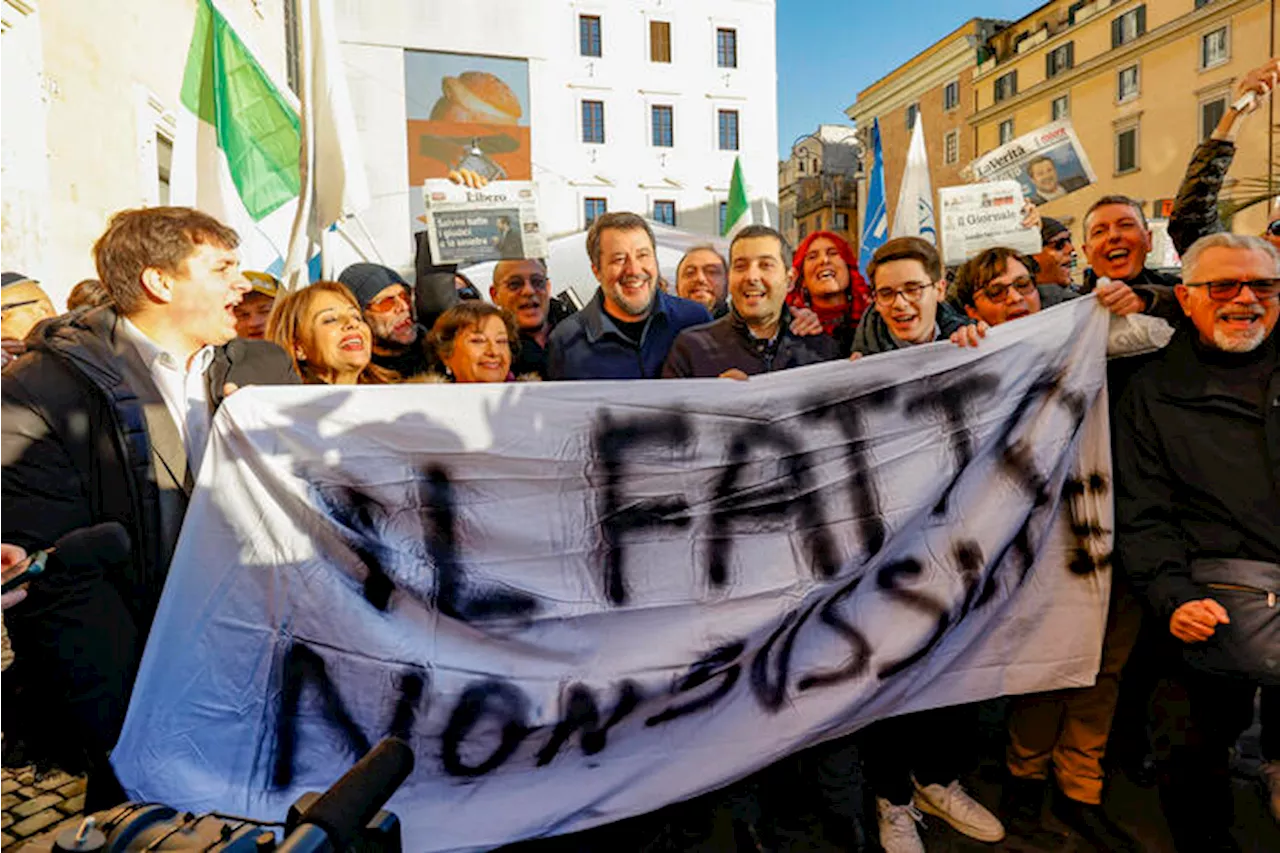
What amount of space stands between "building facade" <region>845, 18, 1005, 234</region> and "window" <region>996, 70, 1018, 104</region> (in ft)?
5.19

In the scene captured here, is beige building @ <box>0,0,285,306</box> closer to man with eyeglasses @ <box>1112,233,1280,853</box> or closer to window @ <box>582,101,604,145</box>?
man with eyeglasses @ <box>1112,233,1280,853</box>

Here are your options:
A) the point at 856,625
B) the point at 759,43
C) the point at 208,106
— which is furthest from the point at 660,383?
the point at 759,43

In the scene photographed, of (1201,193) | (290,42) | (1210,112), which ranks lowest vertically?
(1201,193)

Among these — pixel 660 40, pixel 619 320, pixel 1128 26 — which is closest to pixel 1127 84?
pixel 1128 26

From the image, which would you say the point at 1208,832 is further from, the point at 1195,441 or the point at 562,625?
the point at 562,625

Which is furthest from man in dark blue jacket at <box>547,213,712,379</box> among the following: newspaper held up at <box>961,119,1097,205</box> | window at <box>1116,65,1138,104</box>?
window at <box>1116,65,1138,104</box>

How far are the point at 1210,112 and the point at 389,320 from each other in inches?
1243

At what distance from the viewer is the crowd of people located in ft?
6.41

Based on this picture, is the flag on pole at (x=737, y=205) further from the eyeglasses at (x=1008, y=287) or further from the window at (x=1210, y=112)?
the window at (x=1210, y=112)

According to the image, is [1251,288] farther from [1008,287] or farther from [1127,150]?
[1127,150]

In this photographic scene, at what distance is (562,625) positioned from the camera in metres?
2.38

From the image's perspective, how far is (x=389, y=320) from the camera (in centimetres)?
359

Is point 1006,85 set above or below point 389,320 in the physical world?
above

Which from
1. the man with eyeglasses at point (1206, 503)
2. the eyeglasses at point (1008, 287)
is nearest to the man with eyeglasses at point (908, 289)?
the eyeglasses at point (1008, 287)
